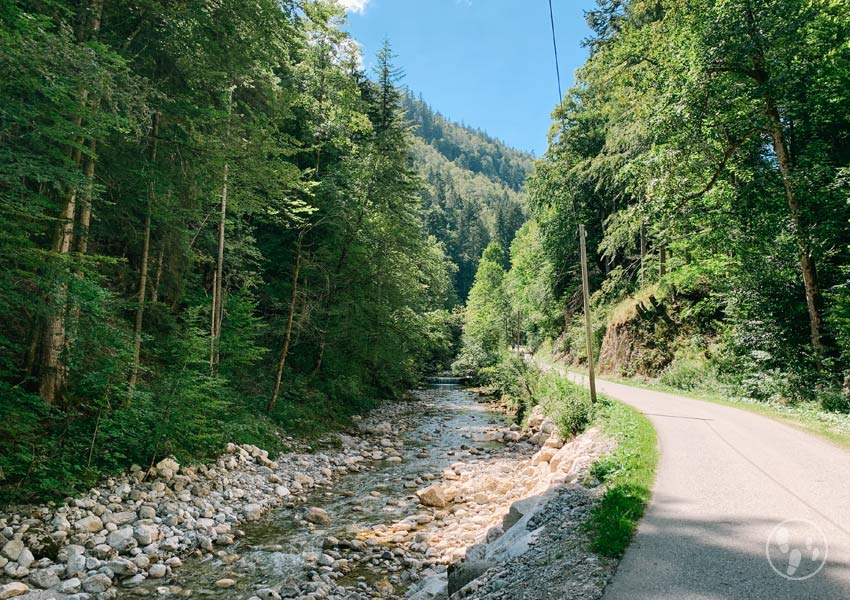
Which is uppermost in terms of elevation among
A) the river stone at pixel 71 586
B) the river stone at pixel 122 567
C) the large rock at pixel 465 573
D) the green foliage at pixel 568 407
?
the green foliage at pixel 568 407

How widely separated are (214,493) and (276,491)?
1.51m

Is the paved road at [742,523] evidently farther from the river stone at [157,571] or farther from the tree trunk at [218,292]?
the tree trunk at [218,292]

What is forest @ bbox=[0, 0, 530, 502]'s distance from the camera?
22.7ft

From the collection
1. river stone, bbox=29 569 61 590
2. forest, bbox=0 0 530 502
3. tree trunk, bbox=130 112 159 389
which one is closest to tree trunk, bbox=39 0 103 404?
forest, bbox=0 0 530 502

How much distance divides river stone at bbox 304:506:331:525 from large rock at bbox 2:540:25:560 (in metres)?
4.52

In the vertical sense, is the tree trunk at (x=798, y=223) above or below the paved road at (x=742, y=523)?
above

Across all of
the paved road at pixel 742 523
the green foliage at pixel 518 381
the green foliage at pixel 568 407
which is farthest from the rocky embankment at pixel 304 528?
the green foliage at pixel 518 381

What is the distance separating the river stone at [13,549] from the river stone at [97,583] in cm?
98

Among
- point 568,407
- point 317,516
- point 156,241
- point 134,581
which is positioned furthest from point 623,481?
point 156,241

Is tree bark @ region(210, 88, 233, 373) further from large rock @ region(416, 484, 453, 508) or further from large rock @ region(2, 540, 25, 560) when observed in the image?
large rock @ region(416, 484, 453, 508)

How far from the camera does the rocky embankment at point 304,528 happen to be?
564 centimetres

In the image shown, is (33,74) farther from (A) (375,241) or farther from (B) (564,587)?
(A) (375,241)

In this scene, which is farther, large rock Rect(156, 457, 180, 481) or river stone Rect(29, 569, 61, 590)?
large rock Rect(156, 457, 180, 481)

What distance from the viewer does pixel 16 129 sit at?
7.14 meters
